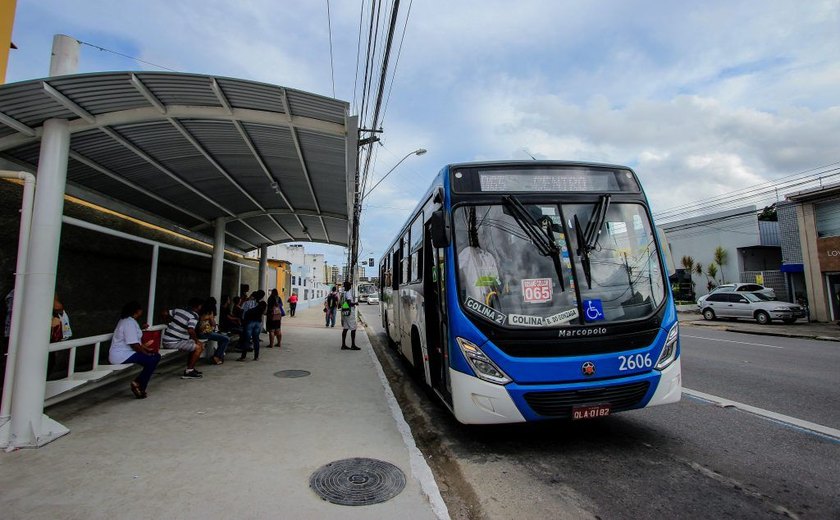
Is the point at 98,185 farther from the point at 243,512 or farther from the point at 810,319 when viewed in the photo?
the point at 810,319

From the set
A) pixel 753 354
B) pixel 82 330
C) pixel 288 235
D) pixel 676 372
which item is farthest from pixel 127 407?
pixel 753 354

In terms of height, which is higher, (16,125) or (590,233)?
(16,125)

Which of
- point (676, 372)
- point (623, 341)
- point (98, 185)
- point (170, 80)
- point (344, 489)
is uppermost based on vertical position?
point (170, 80)

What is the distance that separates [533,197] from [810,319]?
77.4 ft

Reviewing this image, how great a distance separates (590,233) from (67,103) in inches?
234

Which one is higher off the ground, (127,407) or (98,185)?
(98,185)

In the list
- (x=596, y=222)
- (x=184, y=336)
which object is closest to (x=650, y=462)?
(x=596, y=222)

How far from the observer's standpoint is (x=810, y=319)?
20.4 metres

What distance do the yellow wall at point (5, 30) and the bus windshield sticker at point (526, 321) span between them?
45.2 ft

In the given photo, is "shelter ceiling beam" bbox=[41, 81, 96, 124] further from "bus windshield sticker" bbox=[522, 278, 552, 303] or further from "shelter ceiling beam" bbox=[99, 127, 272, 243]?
"bus windshield sticker" bbox=[522, 278, 552, 303]

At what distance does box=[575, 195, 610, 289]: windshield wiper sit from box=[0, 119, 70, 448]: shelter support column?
565 centimetres

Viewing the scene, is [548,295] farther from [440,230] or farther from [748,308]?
[748,308]

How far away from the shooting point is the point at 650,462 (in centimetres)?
410

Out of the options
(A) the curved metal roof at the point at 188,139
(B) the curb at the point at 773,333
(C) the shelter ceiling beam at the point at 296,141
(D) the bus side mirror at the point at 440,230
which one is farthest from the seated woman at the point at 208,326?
(B) the curb at the point at 773,333
